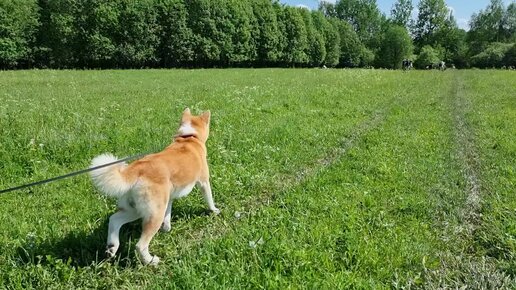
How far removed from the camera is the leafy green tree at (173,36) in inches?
2431

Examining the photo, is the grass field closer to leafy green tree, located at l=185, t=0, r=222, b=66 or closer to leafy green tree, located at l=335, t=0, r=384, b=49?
leafy green tree, located at l=185, t=0, r=222, b=66

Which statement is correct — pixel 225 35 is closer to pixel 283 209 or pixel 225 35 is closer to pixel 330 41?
pixel 330 41

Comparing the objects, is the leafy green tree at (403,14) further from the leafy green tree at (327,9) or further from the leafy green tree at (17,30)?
the leafy green tree at (17,30)

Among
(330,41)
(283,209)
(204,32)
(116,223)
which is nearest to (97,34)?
(204,32)

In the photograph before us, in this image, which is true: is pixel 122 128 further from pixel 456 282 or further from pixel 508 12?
pixel 508 12

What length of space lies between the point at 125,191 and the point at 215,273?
121 cm

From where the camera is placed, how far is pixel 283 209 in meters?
5.65

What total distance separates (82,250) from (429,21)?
127560 mm

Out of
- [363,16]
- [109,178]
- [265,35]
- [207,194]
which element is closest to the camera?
[109,178]

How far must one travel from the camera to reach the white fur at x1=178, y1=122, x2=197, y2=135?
5473 mm

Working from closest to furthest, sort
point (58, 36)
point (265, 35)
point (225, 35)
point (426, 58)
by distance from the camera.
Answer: point (58, 36) → point (225, 35) → point (265, 35) → point (426, 58)

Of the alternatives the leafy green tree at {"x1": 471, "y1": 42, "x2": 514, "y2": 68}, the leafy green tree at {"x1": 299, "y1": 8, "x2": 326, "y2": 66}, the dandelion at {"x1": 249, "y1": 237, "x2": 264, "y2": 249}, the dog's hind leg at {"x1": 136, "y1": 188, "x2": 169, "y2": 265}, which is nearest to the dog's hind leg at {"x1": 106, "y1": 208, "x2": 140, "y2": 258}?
the dog's hind leg at {"x1": 136, "y1": 188, "x2": 169, "y2": 265}

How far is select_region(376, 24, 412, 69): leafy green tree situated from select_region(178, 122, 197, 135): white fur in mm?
98135

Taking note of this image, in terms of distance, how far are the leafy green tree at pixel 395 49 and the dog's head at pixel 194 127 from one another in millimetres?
97797
